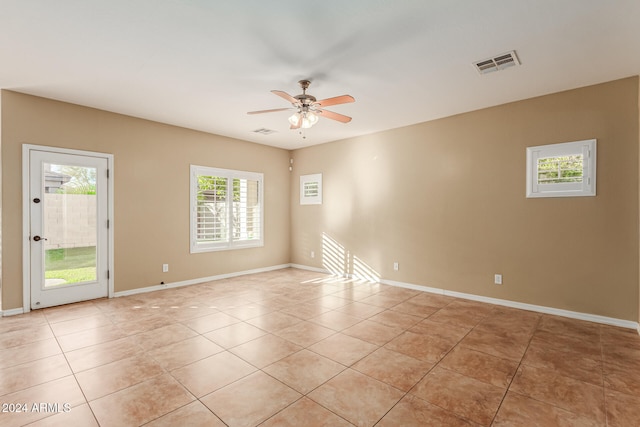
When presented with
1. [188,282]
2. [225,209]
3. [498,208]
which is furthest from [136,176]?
[498,208]

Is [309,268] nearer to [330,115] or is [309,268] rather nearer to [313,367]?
[330,115]

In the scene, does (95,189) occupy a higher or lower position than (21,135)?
lower

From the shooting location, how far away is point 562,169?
12.8 feet

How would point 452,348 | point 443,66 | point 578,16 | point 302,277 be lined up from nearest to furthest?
point 578,16 < point 452,348 < point 443,66 < point 302,277

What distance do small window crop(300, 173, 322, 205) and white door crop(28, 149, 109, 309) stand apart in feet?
12.4

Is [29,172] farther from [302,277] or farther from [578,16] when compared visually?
[578,16]

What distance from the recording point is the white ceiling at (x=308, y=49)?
2.34 m

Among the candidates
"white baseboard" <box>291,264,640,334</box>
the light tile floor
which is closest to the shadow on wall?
"white baseboard" <box>291,264,640,334</box>

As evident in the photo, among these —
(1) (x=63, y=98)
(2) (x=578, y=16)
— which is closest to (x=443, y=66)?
(2) (x=578, y=16)

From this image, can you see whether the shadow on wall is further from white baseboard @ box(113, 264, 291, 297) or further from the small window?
white baseboard @ box(113, 264, 291, 297)

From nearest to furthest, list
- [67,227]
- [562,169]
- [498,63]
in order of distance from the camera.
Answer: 1. [498,63]
2. [562,169]
3. [67,227]

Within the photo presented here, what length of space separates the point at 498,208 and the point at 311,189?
3.80 meters

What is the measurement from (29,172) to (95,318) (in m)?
2.10

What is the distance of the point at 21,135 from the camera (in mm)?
3963
